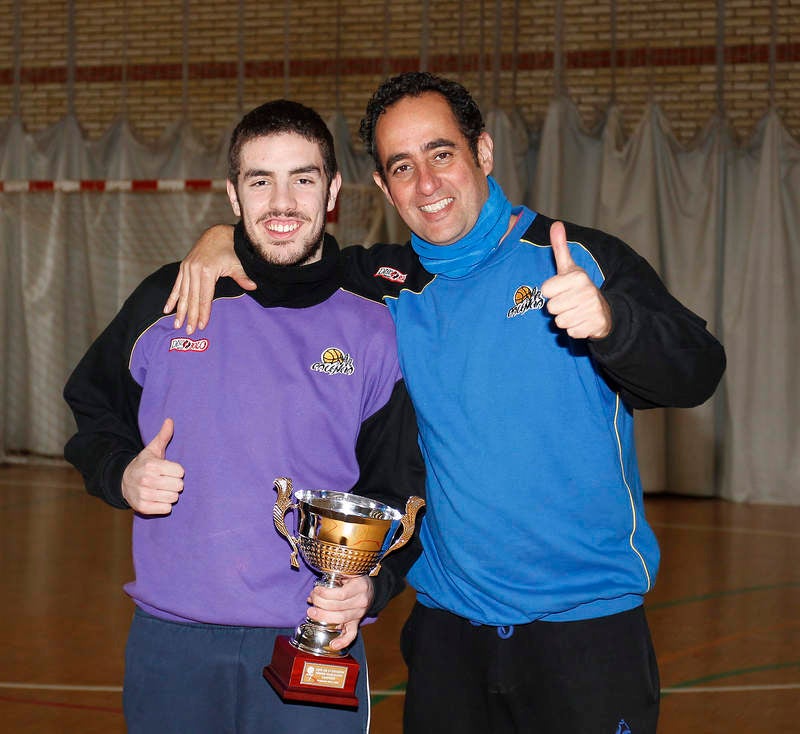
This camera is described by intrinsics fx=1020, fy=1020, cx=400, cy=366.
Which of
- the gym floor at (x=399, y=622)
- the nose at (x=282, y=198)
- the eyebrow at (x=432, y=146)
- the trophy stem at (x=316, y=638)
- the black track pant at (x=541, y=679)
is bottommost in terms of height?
the gym floor at (x=399, y=622)

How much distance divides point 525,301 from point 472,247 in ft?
0.69

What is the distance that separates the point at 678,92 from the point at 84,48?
685cm

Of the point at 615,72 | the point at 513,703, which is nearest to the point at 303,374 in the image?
the point at 513,703

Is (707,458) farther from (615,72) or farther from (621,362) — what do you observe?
(621,362)

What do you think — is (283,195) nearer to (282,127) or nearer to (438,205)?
(282,127)

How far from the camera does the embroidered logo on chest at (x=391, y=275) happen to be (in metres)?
2.77

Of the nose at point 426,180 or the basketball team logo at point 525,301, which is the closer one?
the basketball team logo at point 525,301

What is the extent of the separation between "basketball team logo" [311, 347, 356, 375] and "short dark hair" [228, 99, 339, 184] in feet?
1.47

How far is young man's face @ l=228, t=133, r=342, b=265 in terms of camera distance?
2498 mm

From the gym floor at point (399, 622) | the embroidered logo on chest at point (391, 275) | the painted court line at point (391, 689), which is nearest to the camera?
the embroidered logo on chest at point (391, 275)

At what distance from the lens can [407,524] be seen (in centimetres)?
239

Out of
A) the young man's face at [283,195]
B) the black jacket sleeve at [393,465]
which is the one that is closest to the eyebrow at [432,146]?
the young man's face at [283,195]

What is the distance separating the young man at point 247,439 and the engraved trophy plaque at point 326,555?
5cm

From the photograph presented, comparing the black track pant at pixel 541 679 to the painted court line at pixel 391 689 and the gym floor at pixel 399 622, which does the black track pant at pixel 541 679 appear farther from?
the painted court line at pixel 391 689
